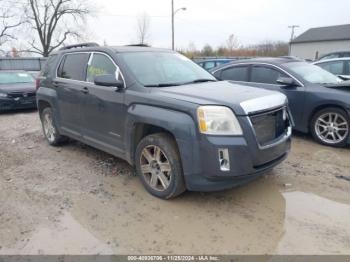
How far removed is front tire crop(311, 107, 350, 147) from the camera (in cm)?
541

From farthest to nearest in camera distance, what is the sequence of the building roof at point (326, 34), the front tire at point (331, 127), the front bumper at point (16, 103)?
the building roof at point (326, 34)
the front bumper at point (16, 103)
the front tire at point (331, 127)

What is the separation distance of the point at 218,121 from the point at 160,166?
949 millimetres

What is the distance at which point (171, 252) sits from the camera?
2.79 meters

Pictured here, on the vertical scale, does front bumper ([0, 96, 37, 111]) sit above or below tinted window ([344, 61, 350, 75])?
below

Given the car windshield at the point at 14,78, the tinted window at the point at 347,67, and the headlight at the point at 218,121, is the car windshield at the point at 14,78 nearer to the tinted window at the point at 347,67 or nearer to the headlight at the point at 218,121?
the headlight at the point at 218,121

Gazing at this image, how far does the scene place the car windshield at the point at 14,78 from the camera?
35.8ft

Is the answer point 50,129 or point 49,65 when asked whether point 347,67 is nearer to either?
point 49,65

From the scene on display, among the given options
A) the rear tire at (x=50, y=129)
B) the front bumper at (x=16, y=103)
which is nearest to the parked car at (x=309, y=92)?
the rear tire at (x=50, y=129)

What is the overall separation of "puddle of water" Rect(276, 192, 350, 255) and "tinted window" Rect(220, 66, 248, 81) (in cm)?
Answer: 349

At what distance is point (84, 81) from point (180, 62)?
151cm

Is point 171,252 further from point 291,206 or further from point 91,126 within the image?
point 91,126

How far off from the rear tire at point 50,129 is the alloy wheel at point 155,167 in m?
2.56

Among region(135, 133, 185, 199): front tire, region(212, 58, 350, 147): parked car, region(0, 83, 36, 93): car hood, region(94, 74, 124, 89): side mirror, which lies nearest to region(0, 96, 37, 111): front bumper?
region(0, 83, 36, 93): car hood

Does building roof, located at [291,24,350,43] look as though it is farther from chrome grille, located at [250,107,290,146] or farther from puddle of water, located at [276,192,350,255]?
puddle of water, located at [276,192,350,255]
